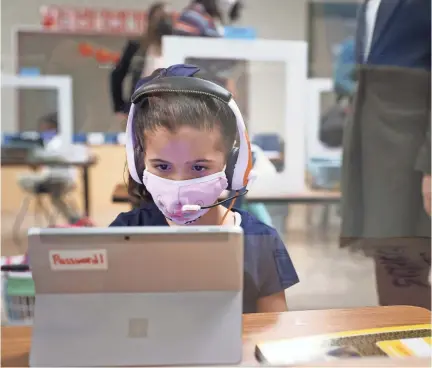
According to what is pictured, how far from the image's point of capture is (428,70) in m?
1.30

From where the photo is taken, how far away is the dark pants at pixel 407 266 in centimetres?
136

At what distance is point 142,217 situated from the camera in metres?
1.12

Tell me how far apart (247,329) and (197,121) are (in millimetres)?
390

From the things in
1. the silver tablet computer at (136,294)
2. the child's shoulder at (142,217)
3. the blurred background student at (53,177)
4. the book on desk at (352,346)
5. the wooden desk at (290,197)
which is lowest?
the book on desk at (352,346)

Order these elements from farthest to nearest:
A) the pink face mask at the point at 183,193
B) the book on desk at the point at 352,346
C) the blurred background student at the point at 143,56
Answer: the blurred background student at the point at 143,56 → the pink face mask at the point at 183,193 → the book on desk at the point at 352,346

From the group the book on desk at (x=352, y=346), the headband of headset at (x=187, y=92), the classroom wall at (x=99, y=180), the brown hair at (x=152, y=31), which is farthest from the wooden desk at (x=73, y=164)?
the book on desk at (x=352, y=346)

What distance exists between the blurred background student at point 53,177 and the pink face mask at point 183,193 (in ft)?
0.75

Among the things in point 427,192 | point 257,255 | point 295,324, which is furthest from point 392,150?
point 295,324

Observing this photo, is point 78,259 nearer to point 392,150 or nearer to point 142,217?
point 142,217

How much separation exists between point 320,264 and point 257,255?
0.20m

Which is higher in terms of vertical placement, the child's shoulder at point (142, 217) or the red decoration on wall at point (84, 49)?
the red decoration on wall at point (84, 49)

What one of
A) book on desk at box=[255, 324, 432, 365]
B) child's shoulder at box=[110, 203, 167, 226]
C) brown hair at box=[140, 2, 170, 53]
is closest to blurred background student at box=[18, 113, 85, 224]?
child's shoulder at box=[110, 203, 167, 226]

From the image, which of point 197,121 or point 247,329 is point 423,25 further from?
point 247,329

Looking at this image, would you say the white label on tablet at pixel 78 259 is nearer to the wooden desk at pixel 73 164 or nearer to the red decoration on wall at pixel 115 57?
the wooden desk at pixel 73 164
